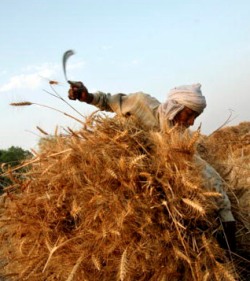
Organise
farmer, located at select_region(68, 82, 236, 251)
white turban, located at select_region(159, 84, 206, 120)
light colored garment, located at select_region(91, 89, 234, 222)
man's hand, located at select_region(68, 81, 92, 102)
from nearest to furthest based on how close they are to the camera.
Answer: farmer, located at select_region(68, 82, 236, 251), white turban, located at select_region(159, 84, 206, 120), light colored garment, located at select_region(91, 89, 234, 222), man's hand, located at select_region(68, 81, 92, 102)

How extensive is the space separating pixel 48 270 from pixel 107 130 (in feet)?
3.16

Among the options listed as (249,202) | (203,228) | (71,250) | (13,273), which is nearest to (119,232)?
(71,250)

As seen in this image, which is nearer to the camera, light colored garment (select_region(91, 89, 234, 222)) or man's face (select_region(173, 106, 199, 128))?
man's face (select_region(173, 106, 199, 128))

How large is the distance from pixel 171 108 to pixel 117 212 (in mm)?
911

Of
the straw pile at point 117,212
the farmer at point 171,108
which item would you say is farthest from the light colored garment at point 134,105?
the straw pile at point 117,212

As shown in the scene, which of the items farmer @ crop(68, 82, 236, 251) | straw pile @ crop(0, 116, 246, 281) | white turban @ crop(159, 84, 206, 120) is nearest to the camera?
straw pile @ crop(0, 116, 246, 281)

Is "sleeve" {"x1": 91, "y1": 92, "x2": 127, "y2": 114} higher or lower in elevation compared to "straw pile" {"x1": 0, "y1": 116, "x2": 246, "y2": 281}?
higher

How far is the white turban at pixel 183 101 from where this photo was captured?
9.11 ft

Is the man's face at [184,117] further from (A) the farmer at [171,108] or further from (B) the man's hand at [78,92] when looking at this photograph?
(B) the man's hand at [78,92]

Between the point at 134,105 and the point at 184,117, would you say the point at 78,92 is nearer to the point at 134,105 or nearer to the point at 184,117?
the point at 134,105

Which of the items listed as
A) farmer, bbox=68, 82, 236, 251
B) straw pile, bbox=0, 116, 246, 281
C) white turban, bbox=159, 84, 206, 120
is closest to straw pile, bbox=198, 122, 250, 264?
farmer, bbox=68, 82, 236, 251

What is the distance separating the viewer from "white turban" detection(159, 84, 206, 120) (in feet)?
9.11

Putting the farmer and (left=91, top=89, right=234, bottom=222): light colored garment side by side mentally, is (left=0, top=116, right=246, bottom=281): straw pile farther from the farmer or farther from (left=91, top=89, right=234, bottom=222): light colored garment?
(left=91, top=89, right=234, bottom=222): light colored garment

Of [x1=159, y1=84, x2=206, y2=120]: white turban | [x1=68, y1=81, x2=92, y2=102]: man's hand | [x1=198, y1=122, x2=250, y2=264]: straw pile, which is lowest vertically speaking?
[x1=198, y1=122, x2=250, y2=264]: straw pile
